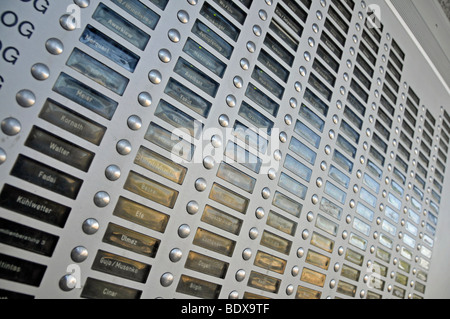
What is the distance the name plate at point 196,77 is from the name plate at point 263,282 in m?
0.78

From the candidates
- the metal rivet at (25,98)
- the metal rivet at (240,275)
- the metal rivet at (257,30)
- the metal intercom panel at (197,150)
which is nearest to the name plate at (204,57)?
the metal intercom panel at (197,150)

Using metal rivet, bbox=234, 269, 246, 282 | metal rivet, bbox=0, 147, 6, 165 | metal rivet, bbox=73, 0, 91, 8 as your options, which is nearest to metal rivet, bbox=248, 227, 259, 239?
metal rivet, bbox=234, 269, 246, 282

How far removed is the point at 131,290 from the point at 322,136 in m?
1.15

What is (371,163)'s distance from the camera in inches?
80.9

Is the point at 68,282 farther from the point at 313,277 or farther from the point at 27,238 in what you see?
the point at 313,277

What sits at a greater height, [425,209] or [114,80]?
[425,209]

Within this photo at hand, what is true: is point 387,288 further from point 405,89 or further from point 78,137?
point 78,137

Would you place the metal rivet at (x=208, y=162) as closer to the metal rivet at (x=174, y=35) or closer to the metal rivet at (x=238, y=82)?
the metal rivet at (x=238, y=82)

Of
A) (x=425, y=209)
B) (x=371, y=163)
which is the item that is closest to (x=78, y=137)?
(x=371, y=163)

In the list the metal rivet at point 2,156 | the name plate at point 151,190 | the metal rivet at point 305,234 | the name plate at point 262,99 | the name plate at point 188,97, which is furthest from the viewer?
the metal rivet at point 305,234

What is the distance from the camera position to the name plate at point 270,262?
58.1 inches

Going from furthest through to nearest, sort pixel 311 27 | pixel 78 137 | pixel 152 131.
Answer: pixel 311 27, pixel 152 131, pixel 78 137

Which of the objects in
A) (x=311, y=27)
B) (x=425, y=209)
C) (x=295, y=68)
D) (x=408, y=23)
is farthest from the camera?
(x=425, y=209)

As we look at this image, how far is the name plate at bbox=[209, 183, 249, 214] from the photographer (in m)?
1.36
